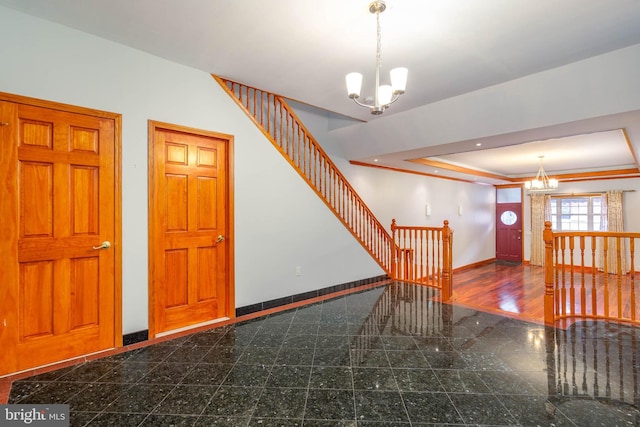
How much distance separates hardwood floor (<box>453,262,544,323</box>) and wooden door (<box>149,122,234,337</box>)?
3140 millimetres

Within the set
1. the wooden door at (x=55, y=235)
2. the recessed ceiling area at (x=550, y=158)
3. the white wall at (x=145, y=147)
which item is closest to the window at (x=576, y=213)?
the recessed ceiling area at (x=550, y=158)

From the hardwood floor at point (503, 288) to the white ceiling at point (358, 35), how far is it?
275 centimetres

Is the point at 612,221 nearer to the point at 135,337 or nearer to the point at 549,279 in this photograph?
the point at 549,279

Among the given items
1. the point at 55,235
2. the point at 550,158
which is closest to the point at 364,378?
the point at 55,235

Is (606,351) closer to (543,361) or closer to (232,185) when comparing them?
(543,361)

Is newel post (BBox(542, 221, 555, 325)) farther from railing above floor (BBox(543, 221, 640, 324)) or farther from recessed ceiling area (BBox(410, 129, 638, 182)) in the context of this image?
recessed ceiling area (BBox(410, 129, 638, 182))

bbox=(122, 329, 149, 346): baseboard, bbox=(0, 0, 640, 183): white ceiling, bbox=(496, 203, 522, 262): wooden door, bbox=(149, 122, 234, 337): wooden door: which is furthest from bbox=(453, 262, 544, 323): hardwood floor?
bbox=(122, 329, 149, 346): baseboard

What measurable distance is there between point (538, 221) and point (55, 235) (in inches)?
418

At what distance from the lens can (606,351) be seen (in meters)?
2.55

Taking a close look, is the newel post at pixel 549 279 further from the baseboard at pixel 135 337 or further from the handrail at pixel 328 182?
the baseboard at pixel 135 337

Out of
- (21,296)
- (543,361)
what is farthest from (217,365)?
(543,361)

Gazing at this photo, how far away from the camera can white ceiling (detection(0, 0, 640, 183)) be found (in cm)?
219

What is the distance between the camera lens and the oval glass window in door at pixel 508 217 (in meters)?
9.42

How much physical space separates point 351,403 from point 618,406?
1.65 m
